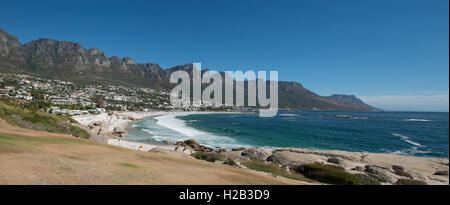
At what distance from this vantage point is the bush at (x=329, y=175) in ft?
46.4

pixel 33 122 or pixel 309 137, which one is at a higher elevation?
pixel 33 122

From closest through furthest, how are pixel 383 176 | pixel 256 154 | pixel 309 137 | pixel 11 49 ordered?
pixel 383 176, pixel 256 154, pixel 309 137, pixel 11 49

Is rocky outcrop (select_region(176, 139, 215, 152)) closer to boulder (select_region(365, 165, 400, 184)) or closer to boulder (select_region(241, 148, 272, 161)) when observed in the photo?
boulder (select_region(241, 148, 272, 161))

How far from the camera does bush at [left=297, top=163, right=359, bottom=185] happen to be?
14148 millimetres

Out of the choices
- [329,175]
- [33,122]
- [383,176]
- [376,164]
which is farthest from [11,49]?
[383,176]

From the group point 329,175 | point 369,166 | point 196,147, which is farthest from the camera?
point 196,147

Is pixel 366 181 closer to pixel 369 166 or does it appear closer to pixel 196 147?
pixel 369 166

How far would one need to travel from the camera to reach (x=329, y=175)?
14789mm

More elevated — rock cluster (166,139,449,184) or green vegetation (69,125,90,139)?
green vegetation (69,125,90,139)

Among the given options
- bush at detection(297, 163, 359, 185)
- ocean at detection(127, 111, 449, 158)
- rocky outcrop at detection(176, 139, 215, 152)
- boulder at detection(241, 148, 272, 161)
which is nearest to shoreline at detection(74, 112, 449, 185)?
boulder at detection(241, 148, 272, 161)

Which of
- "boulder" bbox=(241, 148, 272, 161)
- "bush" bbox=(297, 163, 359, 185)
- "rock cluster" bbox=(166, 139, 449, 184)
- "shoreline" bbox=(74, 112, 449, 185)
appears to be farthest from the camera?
"boulder" bbox=(241, 148, 272, 161)

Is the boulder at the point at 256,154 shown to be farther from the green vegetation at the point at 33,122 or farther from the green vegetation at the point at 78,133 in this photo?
the green vegetation at the point at 33,122
